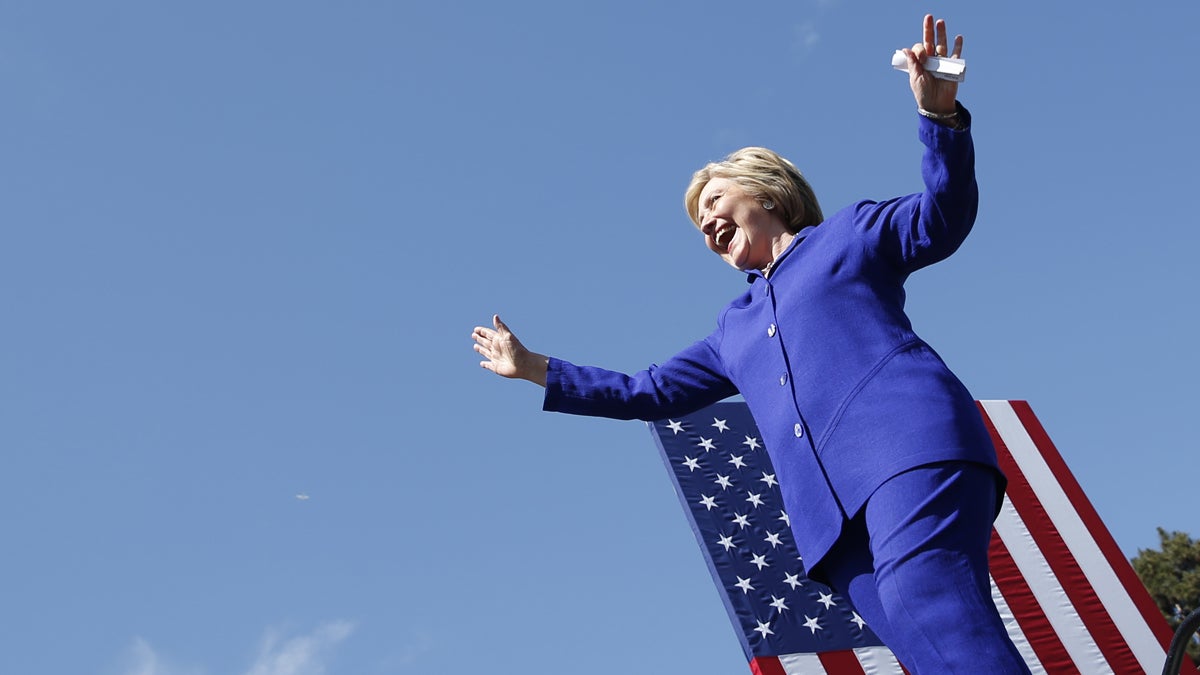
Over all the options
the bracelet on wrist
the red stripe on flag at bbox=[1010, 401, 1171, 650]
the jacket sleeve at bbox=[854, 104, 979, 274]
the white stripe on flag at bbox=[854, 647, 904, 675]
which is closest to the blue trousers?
the jacket sleeve at bbox=[854, 104, 979, 274]

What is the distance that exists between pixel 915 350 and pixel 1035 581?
18.0ft

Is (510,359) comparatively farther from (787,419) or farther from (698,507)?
(698,507)

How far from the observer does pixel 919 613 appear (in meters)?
2.02

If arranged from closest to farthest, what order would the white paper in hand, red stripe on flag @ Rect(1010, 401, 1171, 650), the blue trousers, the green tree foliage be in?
1. the blue trousers
2. the white paper in hand
3. red stripe on flag @ Rect(1010, 401, 1171, 650)
4. the green tree foliage

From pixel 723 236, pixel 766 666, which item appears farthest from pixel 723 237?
pixel 766 666

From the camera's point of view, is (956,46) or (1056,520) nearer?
(956,46)

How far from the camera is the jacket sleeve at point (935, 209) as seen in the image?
223 cm

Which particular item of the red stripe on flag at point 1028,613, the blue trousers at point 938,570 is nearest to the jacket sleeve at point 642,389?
the blue trousers at point 938,570

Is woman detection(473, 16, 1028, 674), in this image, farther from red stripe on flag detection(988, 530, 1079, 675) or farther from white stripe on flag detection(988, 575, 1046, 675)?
white stripe on flag detection(988, 575, 1046, 675)

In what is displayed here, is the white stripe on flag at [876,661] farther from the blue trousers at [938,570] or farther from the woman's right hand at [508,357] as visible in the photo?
the blue trousers at [938,570]

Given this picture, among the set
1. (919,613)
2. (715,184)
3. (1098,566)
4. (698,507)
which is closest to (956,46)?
(715,184)

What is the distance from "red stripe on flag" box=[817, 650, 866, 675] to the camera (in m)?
6.76

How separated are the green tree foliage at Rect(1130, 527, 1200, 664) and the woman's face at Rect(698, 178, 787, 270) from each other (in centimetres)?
1424

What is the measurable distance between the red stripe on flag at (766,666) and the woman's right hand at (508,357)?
4.13 meters
